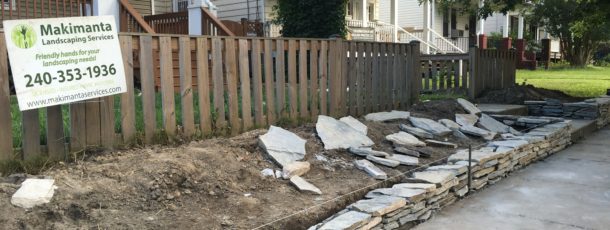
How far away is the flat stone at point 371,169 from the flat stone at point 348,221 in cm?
100

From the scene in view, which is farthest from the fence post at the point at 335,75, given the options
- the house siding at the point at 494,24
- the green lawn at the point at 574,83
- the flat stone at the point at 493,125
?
the house siding at the point at 494,24

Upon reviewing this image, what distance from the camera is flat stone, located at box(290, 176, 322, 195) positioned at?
14.0ft

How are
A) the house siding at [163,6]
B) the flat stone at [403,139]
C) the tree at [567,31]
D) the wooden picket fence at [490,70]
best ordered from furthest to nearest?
the tree at [567,31] < the house siding at [163,6] < the wooden picket fence at [490,70] < the flat stone at [403,139]

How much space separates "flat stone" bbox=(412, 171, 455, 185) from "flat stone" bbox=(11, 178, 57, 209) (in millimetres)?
2835

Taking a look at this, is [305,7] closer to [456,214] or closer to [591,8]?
[591,8]

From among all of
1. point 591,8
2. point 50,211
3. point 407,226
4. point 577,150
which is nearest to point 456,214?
point 407,226

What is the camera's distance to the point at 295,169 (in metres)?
4.56

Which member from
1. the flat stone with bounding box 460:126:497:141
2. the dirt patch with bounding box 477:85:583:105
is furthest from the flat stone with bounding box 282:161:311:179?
the dirt patch with bounding box 477:85:583:105

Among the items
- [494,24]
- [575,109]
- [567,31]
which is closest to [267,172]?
[575,109]

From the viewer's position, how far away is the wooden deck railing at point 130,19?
9828 mm

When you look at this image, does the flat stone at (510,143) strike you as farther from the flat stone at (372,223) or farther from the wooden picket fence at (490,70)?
the wooden picket fence at (490,70)

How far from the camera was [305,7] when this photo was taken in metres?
12.6

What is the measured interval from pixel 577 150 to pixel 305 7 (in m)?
6.90

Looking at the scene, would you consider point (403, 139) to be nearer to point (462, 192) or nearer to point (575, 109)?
point (462, 192)
